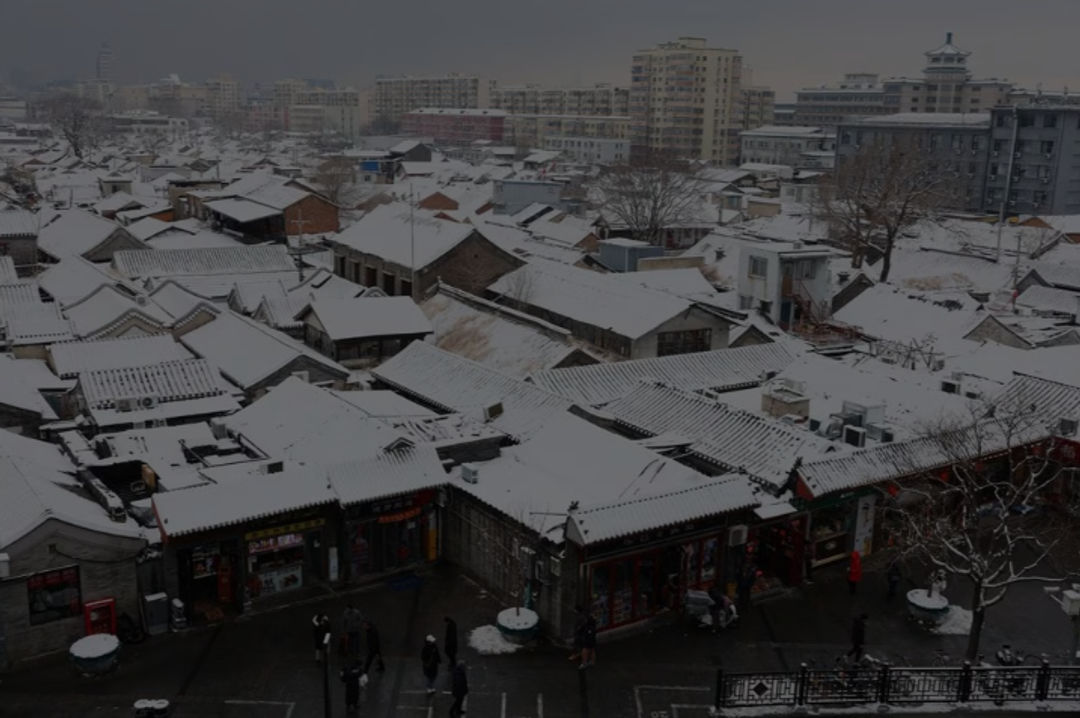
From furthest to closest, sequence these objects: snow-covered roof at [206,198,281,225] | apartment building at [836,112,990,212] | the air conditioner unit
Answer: apartment building at [836,112,990,212]
snow-covered roof at [206,198,281,225]
the air conditioner unit

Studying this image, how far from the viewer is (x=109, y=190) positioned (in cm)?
9206

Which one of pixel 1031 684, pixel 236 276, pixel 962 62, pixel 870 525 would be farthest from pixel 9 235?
pixel 962 62

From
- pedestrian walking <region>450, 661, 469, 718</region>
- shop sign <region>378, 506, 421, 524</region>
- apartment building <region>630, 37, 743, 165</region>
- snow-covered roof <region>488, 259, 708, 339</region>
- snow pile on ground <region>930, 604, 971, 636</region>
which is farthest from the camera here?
apartment building <region>630, 37, 743, 165</region>

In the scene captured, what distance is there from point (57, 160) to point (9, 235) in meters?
88.0

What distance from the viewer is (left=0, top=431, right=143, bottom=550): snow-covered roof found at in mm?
19625

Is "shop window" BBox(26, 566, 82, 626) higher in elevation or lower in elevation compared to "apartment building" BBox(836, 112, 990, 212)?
lower

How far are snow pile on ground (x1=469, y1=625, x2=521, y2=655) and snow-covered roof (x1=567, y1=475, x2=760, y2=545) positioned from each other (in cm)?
285

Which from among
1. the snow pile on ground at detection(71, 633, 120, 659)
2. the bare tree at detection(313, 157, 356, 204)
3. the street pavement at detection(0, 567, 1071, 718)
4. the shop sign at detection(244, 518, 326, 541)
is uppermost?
the bare tree at detection(313, 157, 356, 204)

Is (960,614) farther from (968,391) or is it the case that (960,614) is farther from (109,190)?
(109,190)

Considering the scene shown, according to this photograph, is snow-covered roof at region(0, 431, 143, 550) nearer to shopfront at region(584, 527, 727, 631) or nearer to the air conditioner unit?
shopfront at region(584, 527, 727, 631)

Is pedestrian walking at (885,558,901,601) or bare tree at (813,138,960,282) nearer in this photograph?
pedestrian walking at (885,558,901,601)

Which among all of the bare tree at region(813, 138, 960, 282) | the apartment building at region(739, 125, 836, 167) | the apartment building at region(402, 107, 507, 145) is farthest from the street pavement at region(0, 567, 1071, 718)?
the apartment building at region(402, 107, 507, 145)

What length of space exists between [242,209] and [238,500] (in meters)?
49.2

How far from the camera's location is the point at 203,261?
55.3m
